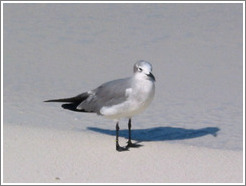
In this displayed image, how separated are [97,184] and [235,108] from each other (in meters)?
3.33

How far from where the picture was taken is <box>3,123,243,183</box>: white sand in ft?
19.4

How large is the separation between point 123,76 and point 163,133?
247cm

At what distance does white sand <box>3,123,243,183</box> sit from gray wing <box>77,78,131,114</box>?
1.21 feet

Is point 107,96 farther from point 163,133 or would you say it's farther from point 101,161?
point 163,133

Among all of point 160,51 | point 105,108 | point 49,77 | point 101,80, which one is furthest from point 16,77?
point 105,108

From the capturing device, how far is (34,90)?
363 inches

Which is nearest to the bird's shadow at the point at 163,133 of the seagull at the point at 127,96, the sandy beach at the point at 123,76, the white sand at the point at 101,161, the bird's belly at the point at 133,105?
the sandy beach at the point at 123,76

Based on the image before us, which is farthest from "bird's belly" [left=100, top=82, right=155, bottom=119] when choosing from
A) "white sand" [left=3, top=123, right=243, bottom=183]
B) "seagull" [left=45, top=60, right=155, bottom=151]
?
"white sand" [left=3, top=123, right=243, bottom=183]

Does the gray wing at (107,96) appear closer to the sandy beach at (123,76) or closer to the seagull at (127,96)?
the seagull at (127,96)

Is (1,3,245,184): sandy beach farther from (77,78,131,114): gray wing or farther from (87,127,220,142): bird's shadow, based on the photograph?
(77,78,131,114): gray wing

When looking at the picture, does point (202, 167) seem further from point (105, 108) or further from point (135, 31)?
point (135, 31)

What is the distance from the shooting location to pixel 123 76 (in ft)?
32.5

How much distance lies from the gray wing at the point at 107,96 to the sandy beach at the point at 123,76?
1.24 ft

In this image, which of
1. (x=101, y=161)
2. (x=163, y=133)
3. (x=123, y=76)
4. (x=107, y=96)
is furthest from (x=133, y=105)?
(x=123, y=76)
